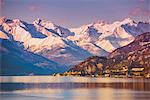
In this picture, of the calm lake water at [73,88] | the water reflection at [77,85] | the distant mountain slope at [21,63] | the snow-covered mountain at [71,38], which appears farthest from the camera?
the water reflection at [77,85]

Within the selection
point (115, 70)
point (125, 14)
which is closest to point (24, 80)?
point (115, 70)

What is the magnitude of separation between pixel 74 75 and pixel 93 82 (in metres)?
0.33

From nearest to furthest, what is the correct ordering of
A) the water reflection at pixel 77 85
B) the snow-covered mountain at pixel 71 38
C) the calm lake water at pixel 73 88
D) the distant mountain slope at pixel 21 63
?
the calm lake water at pixel 73 88
the distant mountain slope at pixel 21 63
the snow-covered mountain at pixel 71 38
the water reflection at pixel 77 85

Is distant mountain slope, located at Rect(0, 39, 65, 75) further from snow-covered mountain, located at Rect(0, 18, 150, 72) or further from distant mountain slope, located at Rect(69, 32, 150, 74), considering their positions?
distant mountain slope, located at Rect(69, 32, 150, 74)

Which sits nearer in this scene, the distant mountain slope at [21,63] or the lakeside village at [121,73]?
the distant mountain slope at [21,63]

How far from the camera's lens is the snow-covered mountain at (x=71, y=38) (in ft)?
21.7

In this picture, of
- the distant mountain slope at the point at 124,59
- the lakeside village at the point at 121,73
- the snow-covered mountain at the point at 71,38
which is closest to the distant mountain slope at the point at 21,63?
the snow-covered mountain at the point at 71,38

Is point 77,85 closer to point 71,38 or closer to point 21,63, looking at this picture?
point 71,38

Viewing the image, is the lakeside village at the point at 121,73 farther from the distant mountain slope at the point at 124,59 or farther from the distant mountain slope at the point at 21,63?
the distant mountain slope at the point at 21,63

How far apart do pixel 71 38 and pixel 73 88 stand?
0.78 m

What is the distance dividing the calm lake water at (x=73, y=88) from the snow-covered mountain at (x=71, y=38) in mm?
367

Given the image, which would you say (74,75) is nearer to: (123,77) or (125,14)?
(123,77)

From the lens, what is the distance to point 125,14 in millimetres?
6672

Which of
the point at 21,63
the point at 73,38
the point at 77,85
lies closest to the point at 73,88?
the point at 77,85
